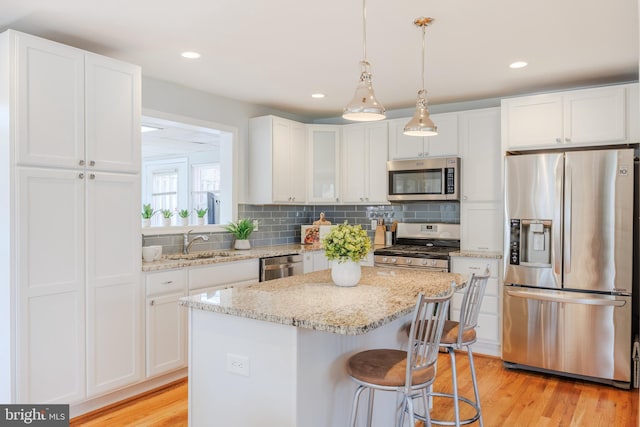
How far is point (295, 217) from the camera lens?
Answer: 568 centimetres

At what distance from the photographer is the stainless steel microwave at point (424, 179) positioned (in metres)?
4.56

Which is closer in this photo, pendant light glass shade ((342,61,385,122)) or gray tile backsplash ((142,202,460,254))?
pendant light glass shade ((342,61,385,122))

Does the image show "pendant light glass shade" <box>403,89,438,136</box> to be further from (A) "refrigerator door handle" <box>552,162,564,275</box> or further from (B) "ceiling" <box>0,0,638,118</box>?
(A) "refrigerator door handle" <box>552,162,564,275</box>

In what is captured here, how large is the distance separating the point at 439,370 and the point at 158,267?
7.78 ft

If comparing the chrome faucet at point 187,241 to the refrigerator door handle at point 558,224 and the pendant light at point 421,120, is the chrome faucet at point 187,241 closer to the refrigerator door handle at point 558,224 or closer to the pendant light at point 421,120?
the pendant light at point 421,120

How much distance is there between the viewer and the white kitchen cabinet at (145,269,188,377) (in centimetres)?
334

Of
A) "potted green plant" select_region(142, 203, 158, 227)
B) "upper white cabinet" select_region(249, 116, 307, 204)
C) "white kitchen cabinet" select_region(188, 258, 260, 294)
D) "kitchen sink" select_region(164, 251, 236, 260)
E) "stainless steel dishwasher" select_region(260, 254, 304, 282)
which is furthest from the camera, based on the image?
"upper white cabinet" select_region(249, 116, 307, 204)

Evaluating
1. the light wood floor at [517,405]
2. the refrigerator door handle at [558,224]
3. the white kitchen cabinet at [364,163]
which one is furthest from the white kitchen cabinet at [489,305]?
the white kitchen cabinet at [364,163]

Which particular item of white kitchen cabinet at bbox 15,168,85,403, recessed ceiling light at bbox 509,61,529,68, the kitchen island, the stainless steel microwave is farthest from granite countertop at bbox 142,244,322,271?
recessed ceiling light at bbox 509,61,529,68

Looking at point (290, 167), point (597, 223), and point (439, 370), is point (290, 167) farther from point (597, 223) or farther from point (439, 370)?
point (597, 223)

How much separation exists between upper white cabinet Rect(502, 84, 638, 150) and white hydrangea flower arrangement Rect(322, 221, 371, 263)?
92.7 inches

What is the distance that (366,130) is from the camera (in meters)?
5.16

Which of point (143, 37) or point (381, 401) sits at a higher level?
point (143, 37)

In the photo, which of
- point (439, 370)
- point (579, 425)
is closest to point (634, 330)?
point (579, 425)
